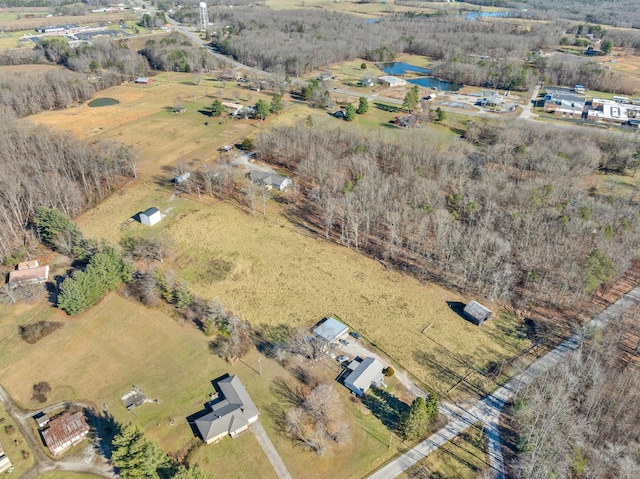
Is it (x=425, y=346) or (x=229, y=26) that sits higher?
(x=229, y=26)

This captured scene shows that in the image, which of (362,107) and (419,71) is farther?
(419,71)

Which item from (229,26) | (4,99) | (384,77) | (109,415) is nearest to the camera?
(109,415)

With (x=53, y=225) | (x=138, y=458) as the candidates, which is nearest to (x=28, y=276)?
(x=53, y=225)

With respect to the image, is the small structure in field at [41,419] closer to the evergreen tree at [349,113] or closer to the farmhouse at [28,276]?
the farmhouse at [28,276]

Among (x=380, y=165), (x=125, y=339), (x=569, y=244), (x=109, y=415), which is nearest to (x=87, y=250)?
(x=125, y=339)

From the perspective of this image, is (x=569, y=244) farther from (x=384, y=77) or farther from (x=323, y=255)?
(x=384, y=77)

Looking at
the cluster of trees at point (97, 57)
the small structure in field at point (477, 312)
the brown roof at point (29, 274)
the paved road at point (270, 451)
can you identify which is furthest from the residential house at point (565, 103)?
the cluster of trees at point (97, 57)

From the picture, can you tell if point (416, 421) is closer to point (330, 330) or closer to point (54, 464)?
point (330, 330)
